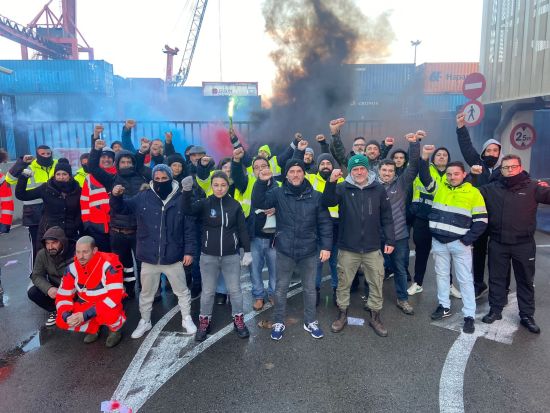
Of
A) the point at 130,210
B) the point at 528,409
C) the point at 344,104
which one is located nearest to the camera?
the point at 528,409

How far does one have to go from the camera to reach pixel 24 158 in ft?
16.5

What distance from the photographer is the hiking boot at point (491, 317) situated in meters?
4.22

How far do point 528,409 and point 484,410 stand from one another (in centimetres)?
34

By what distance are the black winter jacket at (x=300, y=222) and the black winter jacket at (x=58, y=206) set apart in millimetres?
2547

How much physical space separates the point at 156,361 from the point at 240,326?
900 millimetres

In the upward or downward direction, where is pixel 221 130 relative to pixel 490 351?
upward

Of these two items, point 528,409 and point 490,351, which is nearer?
point 528,409

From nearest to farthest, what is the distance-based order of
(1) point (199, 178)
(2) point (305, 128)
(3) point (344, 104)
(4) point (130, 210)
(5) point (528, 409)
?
1. (5) point (528, 409)
2. (4) point (130, 210)
3. (1) point (199, 178)
4. (2) point (305, 128)
5. (3) point (344, 104)

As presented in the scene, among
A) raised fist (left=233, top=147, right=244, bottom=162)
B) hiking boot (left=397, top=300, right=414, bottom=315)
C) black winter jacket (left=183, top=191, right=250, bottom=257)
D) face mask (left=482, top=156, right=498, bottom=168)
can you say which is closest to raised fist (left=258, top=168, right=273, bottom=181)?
black winter jacket (left=183, top=191, right=250, bottom=257)

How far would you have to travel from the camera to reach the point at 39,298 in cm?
421

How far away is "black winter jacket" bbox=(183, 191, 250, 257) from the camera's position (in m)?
3.93

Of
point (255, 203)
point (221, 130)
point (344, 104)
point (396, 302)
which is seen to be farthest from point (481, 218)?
point (344, 104)

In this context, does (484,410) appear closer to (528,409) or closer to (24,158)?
(528,409)

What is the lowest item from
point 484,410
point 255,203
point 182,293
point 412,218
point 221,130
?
point 484,410
